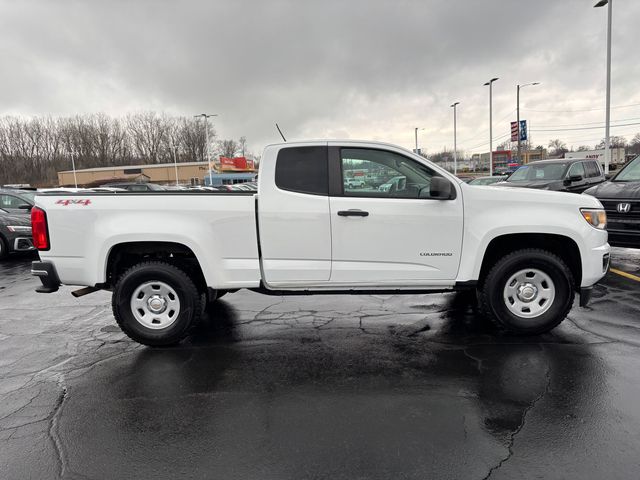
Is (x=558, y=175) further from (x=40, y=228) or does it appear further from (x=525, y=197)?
(x=40, y=228)

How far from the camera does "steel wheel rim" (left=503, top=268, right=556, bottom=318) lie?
4449mm

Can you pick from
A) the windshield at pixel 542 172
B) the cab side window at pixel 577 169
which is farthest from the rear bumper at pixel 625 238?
the cab side window at pixel 577 169

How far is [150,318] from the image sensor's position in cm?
450

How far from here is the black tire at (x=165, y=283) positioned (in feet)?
14.4

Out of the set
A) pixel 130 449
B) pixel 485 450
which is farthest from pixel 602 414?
pixel 130 449

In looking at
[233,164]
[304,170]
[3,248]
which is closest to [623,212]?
[304,170]

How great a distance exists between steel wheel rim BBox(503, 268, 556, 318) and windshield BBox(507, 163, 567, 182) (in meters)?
9.31

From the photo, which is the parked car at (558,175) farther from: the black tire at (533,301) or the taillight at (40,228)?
the taillight at (40,228)

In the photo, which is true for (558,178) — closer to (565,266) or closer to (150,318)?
(565,266)

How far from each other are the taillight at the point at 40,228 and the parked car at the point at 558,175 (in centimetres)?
1099

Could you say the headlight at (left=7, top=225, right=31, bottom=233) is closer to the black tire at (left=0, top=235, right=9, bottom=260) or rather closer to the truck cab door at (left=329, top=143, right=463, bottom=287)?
the black tire at (left=0, top=235, right=9, bottom=260)

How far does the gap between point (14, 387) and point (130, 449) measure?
5.64ft

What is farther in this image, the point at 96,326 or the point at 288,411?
the point at 96,326

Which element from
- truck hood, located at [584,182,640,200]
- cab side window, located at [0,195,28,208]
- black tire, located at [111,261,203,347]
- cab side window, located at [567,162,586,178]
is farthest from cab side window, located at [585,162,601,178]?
cab side window, located at [0,195,28,208]
